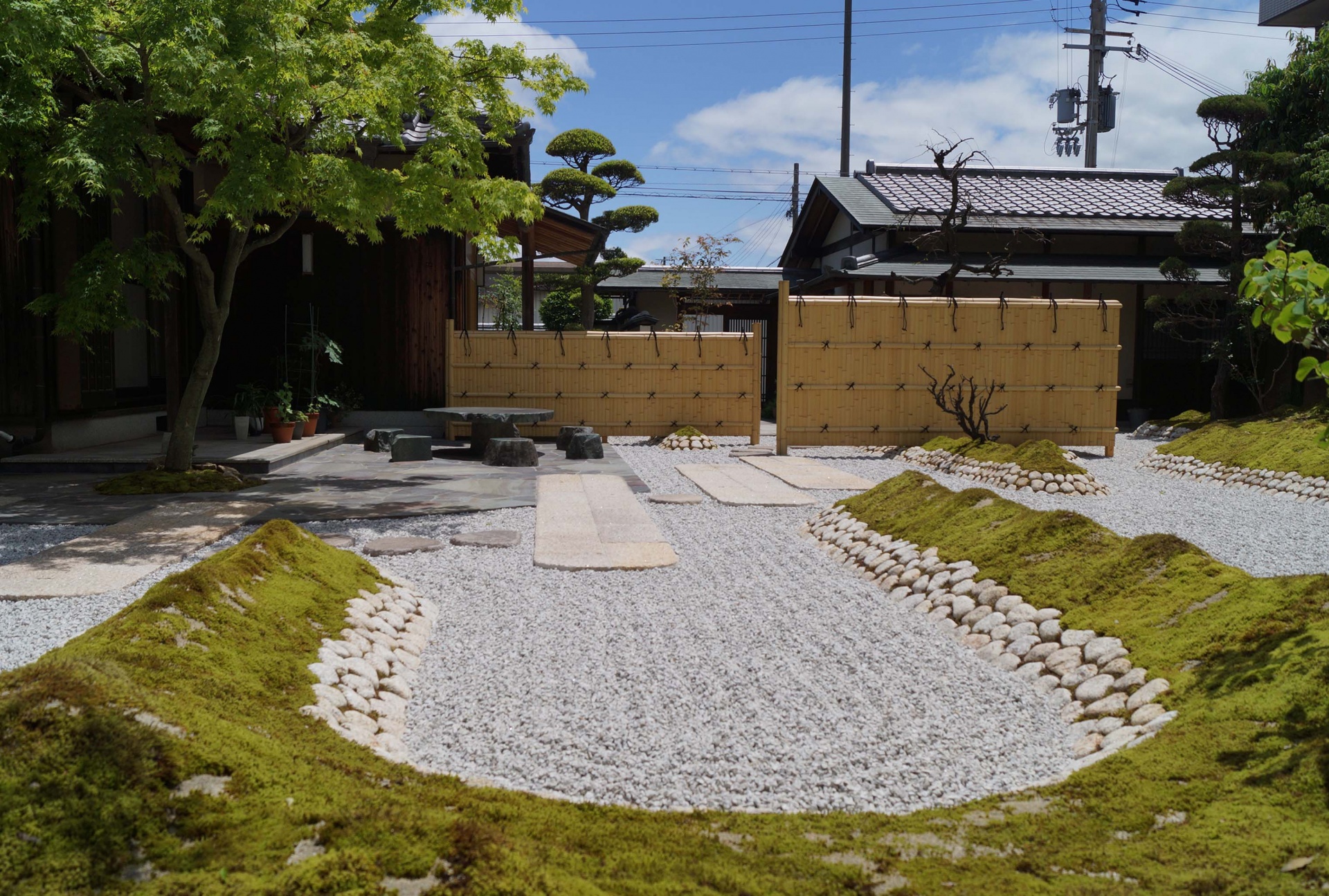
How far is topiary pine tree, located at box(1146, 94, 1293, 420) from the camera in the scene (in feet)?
50.1

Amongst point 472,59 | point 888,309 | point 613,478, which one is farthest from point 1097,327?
point 472,59

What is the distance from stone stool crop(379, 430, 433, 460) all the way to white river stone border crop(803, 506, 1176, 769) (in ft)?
20.0

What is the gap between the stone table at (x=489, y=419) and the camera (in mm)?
11734

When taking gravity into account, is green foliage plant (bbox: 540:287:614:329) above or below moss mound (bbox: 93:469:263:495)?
above

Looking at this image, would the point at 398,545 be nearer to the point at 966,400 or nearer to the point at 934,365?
the point at 934,365

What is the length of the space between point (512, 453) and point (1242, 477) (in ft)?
25.3

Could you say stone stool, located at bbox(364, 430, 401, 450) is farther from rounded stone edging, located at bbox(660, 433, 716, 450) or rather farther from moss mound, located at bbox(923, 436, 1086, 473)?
moss mound, located at bbox(923, 436, 1086, 473)

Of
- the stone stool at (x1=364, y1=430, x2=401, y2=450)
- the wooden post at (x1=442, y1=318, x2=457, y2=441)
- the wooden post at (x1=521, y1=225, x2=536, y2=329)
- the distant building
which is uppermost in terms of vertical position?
the distant building

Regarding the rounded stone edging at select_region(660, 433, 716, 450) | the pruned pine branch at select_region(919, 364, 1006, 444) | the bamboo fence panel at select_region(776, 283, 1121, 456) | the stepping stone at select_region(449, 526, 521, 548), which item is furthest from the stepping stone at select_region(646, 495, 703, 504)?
the pruned pine branch at select_region(919, 364, 1006, 444)

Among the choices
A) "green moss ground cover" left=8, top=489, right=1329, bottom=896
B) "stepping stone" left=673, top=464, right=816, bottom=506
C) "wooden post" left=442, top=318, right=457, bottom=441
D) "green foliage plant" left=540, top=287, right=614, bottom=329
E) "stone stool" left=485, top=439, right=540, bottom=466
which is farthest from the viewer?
"green foliage plant" left=540, top=287, right=614, bottom=329

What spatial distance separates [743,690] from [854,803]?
3.30 ft

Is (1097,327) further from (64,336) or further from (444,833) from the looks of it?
(444,833)

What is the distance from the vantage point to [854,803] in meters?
2.92

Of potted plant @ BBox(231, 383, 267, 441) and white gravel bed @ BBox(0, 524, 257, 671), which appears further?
potted plant @ BBox(231, 383, 267, 441)
